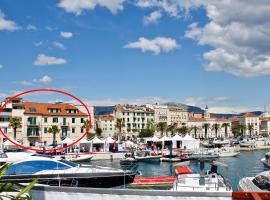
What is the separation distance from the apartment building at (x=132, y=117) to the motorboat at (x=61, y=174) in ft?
504

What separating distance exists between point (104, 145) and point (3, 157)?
5660cm

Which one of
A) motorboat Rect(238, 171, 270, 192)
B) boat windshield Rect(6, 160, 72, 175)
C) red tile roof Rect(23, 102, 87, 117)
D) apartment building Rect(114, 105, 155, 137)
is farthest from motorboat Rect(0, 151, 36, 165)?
apartment building Rect(114, 105, 155, 137)

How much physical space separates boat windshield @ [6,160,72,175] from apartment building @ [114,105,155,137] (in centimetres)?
15354

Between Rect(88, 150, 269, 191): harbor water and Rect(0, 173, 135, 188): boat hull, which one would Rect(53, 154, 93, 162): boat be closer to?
Rect(88, 150, 269, 191): harbor water

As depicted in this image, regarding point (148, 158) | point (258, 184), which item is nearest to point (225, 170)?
point (148, 158)

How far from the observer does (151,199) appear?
8.68 meters

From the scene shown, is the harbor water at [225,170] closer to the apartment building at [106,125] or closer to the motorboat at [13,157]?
the motorboat at [13,157]

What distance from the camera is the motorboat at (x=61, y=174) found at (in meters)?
22.0

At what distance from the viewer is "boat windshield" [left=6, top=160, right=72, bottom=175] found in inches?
875

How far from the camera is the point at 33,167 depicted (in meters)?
22.5

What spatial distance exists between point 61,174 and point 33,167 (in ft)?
5.59

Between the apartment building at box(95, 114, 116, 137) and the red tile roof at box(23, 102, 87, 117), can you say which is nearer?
the red tile roof at box(23, 102, 87, 117)

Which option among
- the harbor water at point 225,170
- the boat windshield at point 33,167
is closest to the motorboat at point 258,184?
the boat windshield at point 33,167

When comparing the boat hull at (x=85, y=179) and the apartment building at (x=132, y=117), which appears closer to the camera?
the boat hull at (x=85, y=179)
